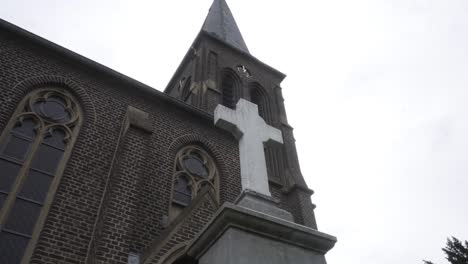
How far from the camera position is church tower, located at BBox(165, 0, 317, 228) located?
516 inches

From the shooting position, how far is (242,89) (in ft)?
59.5

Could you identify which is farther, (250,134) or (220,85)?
(220,85)

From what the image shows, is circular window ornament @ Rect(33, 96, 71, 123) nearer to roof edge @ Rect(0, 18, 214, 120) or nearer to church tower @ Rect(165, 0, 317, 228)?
roof edge @ Rect(0, 18, 214, 120)

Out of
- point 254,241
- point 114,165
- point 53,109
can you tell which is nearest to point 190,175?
point 114,165

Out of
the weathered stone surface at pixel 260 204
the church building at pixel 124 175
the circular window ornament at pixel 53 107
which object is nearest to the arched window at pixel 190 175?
the church building at pixel 124 175

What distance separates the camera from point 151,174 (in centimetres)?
A: 931

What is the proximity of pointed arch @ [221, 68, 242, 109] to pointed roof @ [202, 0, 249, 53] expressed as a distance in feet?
12.6

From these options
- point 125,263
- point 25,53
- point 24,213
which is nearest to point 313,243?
point 125,263

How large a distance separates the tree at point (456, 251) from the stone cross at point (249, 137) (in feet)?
73.9

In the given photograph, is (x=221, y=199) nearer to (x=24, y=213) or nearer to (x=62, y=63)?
(x=24, y=213)

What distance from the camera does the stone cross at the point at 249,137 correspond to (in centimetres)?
438

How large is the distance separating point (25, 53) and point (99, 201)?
440 centimetres

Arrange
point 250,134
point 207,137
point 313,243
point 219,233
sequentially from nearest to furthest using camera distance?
point 219,233
point 313,243
point 250,134
point 207,137

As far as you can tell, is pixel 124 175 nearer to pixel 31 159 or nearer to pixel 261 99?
pixel 31 159
